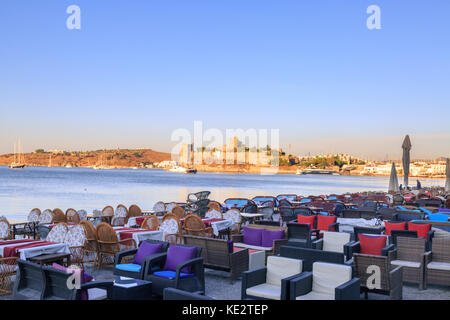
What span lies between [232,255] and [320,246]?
5.63ft

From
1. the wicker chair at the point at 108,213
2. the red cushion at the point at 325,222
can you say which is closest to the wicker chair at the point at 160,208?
the wicker chair at the point at 108,213

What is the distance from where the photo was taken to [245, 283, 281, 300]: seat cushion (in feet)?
15.5

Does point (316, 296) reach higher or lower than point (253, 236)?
lower

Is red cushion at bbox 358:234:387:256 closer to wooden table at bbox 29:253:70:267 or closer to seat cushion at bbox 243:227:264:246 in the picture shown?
seat cushion at bbox 243:227:264:246

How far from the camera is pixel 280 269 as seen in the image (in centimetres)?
510

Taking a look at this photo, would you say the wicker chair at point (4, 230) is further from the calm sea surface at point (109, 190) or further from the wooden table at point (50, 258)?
the calm sea surface at point (109, 190)

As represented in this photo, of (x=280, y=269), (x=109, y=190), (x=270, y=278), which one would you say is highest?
(x=280, y=269)

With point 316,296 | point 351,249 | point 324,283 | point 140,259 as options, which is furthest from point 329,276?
point 140,259

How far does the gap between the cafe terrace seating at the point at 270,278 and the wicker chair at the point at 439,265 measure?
216 centimetres

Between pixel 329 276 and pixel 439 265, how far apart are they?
226cm

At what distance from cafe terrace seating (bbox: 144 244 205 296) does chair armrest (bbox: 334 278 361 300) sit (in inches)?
70.5

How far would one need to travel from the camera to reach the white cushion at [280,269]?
198 inches

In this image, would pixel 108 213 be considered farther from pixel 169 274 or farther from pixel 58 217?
pixel 169 274
